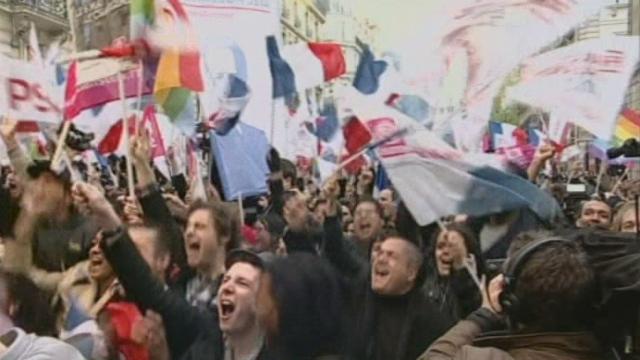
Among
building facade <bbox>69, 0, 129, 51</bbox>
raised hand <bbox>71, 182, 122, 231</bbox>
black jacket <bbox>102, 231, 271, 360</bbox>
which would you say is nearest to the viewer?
black jacket <bbox>102, 231, 271, 360</bbox>

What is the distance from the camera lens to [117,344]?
390 cm

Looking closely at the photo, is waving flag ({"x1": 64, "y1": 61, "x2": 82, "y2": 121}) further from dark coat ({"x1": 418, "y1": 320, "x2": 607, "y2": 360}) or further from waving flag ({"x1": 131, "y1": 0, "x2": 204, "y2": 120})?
dark coat ({"x1": 418, "y1": 320, "x2": 607, "y2": 360})

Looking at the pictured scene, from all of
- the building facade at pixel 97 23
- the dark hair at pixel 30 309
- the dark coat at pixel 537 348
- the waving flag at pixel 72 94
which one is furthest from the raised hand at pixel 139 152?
the dark coat at pixel 537 348

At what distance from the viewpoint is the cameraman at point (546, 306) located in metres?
2.88

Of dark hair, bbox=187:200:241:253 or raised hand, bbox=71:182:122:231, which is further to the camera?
dark hair, bbox=187:200:241:253

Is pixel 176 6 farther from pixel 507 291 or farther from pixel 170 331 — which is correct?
pixel 507 291

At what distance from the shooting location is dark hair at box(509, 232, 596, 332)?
2.88 meters

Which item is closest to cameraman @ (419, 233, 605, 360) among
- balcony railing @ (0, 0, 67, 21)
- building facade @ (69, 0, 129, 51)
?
building facade @ (69, 0, 129, 51)

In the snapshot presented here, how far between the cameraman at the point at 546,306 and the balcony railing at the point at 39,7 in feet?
41.2

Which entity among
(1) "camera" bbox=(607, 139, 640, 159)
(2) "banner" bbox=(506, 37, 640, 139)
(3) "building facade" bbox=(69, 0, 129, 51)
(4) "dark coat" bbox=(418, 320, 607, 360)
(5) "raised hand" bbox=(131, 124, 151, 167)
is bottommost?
(4) "dark coat" bbox=(418, 320, 607, 360)

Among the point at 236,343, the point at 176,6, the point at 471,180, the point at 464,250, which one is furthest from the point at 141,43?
the point at 236,343

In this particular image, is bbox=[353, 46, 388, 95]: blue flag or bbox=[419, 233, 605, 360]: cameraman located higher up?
bbox=[353, 46, 388, 95]: blue flag

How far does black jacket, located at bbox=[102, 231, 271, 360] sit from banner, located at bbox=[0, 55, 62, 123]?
2705 millimetres

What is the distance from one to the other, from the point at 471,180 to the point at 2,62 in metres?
3.21
